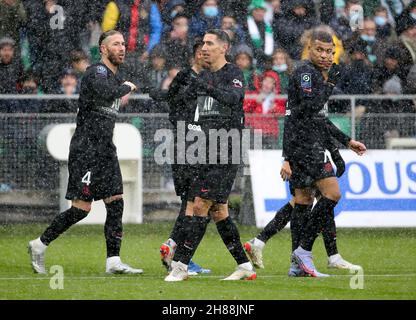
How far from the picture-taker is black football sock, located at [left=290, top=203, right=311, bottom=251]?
12281 mm

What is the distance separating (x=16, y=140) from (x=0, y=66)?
58.2 inches

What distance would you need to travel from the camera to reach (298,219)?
40.4ft

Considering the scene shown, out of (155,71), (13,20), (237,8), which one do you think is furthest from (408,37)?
(13,20)

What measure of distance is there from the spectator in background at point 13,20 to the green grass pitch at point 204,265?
3.21 metres

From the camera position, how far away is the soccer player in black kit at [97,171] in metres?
12.3

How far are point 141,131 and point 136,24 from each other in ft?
7.46

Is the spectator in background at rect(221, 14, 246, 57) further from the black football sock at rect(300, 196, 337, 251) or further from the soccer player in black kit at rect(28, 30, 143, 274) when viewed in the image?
the black football sock at rect(300, 196, 337, 251)

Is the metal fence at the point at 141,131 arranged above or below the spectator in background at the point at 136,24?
below

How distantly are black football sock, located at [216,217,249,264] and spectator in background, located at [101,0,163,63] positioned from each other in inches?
316

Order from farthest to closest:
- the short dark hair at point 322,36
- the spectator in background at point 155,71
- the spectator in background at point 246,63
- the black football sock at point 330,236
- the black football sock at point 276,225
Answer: the spectator in background at point 155,71, the spectator in background at point 246,63, the black football sock at point 276,225, the black football sock at point 330,236, the short dark hair at point 322,36

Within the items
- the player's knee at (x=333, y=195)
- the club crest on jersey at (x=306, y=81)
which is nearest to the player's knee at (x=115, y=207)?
the player's knee at (x=333, y=195)

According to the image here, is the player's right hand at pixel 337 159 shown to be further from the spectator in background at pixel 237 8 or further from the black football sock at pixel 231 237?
the spectator in background at pixel 237 8

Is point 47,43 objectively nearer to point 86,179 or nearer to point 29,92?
point 29,92
